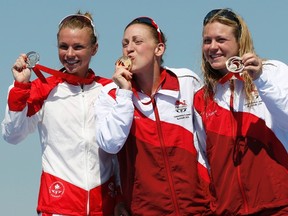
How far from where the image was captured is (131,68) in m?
9.06

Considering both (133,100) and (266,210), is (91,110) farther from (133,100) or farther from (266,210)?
(266,210)

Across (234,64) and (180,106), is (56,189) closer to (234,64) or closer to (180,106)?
(180,106)

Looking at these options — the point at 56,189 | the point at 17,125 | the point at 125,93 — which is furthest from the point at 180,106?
the point at 17,125

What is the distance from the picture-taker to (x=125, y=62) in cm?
902

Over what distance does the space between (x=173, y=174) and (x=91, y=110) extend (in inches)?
59.7

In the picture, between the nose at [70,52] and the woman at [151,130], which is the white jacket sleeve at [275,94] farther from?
the nose at [70,52]

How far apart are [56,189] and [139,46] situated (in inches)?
86.5

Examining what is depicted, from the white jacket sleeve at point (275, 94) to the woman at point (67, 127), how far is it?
245cm

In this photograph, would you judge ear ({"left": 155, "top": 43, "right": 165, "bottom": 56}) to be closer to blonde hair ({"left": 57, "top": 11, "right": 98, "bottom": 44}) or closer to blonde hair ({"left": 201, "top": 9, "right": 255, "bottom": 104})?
blonde hair ({"left": 201, "top": 9, "right": 255, "bottom": 104})

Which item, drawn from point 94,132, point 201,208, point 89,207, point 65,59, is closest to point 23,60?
point 65,59

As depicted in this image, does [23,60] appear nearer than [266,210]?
No

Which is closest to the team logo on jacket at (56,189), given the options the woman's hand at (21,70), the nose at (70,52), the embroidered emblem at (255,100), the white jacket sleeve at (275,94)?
the woman's hand at (21,70)

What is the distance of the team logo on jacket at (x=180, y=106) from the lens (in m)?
9.11

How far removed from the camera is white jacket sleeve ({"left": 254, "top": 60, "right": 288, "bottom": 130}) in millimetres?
8094
